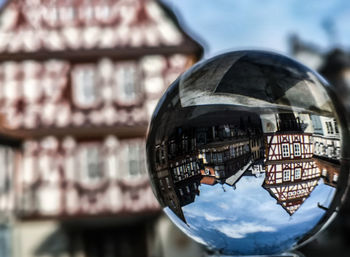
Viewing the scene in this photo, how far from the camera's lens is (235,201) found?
1087 millimetres

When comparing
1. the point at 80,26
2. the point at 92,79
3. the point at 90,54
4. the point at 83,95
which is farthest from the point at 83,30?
the point at 83,95

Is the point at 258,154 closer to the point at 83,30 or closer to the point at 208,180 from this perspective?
the point at 208,180

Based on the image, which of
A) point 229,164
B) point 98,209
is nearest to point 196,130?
point 229,164

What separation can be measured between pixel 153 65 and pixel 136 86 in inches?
30.0

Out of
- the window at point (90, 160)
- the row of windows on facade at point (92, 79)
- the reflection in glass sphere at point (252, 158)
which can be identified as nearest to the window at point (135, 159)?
the window at point (90, 160)

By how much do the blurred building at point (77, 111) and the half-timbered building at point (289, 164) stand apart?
11115 millimetres

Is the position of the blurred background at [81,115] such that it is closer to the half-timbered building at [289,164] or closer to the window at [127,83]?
the window at [127,83]

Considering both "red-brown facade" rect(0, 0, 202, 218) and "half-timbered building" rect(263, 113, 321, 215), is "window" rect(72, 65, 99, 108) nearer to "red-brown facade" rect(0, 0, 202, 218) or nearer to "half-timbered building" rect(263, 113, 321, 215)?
"red-brown facade" rect(0, 0, 202, 218)

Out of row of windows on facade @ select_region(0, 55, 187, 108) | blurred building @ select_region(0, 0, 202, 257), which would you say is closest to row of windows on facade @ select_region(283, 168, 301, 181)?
blurred building @ select_region(0, 0, 202, 257)

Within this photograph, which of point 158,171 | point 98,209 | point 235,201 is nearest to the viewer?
point 235,201

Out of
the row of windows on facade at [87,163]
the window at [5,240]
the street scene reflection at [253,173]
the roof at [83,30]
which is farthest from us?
the roof at [83,30]

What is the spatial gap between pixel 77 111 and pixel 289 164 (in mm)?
11911

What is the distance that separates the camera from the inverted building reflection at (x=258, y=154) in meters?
1.10

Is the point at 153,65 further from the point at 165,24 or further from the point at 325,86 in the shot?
the point at 325,86
